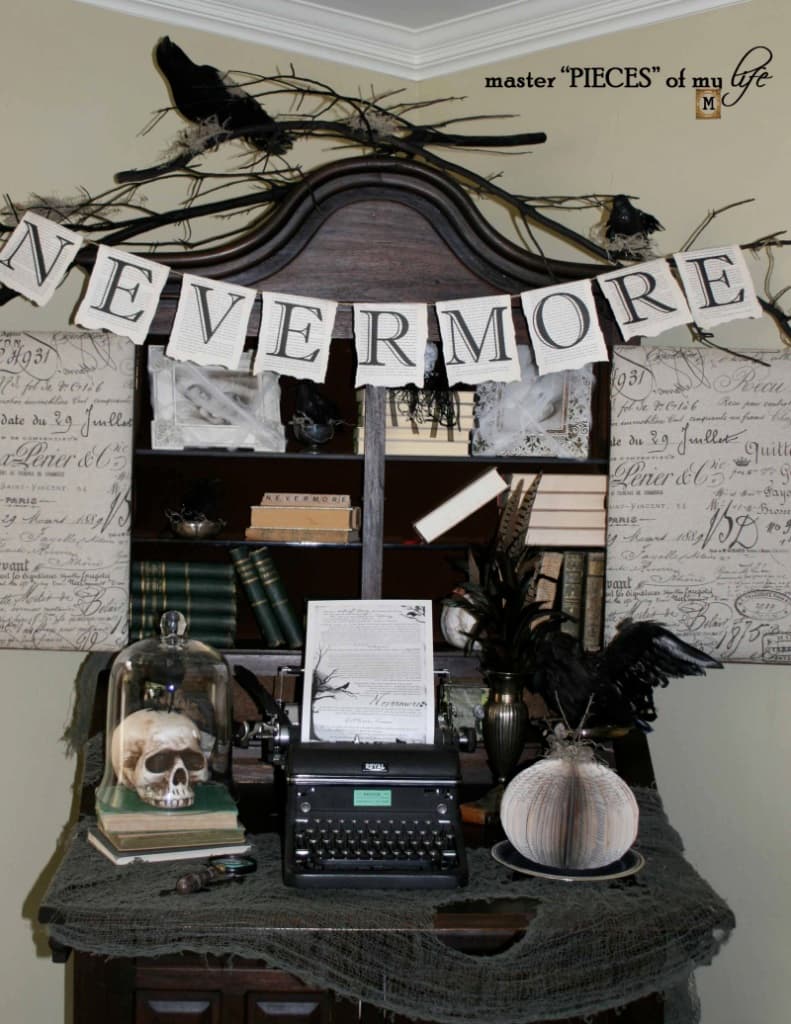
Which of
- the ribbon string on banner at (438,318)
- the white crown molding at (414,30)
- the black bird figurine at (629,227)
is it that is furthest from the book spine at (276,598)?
the white crown molding at (414,30)

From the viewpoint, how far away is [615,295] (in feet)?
7.54

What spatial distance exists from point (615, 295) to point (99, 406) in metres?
1.07

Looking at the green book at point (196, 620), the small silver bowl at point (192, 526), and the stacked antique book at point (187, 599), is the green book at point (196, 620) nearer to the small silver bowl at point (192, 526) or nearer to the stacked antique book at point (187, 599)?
the stacked antique book at point (187, 599)

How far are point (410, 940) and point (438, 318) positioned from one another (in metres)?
1.20

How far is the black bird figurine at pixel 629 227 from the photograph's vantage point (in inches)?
94.1

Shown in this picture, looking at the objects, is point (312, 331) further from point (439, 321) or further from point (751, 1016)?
point (751, 1016)

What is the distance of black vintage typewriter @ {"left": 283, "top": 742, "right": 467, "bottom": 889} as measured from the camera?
1803mm

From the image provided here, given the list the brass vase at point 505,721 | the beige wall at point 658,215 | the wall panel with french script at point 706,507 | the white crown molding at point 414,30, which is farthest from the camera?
the white crown molding at point 414,30

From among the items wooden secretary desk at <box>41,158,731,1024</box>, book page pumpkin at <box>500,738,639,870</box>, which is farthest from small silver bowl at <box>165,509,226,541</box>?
book page pumpkin at <box>500,738,639,870</box>

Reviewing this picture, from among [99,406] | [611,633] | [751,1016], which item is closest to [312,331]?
[99,406]

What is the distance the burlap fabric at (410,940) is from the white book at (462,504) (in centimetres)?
91

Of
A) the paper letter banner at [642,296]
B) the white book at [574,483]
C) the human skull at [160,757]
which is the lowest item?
the human skull at [160,757]

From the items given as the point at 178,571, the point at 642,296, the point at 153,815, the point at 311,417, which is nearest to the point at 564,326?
the point at 642,296

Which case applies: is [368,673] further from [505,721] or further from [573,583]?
[573,583]
